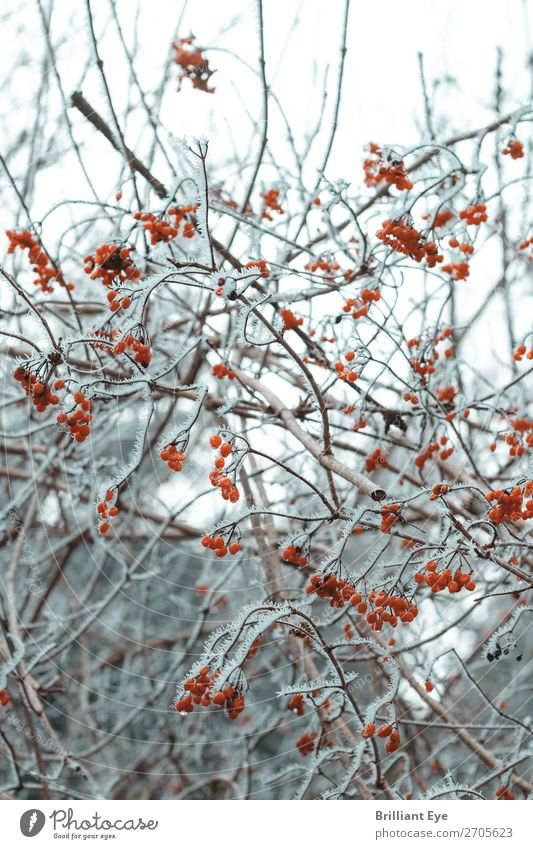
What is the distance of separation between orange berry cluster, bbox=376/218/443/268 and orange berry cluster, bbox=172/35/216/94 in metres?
0.60

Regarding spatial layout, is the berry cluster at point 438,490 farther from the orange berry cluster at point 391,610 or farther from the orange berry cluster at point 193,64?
the orange berry cluster at point 193,64

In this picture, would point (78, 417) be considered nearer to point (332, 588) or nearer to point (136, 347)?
point (136, 347)

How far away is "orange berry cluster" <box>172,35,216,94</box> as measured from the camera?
1.61 metres

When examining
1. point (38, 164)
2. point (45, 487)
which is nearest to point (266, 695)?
point (45, 487)

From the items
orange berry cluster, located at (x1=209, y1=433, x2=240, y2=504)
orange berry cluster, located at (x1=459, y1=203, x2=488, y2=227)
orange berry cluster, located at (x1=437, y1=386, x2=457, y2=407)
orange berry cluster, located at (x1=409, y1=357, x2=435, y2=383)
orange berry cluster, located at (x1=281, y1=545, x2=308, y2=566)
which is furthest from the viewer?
orange berry cluster, located at (x1=437, y1=386, x2=457, y2=407)

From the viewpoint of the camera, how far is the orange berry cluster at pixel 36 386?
3.52ft

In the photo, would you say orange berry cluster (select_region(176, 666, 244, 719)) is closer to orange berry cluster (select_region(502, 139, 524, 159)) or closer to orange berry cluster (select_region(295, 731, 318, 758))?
orange berry cluster (select_region(295, 731, 318, 758))

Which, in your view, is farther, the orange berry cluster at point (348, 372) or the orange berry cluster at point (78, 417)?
the orange berry cluster at point (348, 372)

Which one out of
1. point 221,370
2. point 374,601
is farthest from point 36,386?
point 374,601

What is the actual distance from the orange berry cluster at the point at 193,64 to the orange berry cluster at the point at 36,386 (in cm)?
84

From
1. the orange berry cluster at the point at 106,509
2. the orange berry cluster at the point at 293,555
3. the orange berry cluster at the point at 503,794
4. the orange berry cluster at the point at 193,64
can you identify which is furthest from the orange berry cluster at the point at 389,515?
the orange berry cluster at the point at 193,64

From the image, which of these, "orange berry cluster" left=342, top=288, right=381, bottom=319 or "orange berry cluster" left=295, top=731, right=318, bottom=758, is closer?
"orange berry cluster" left=342, top=288, right=381, bottom=319
